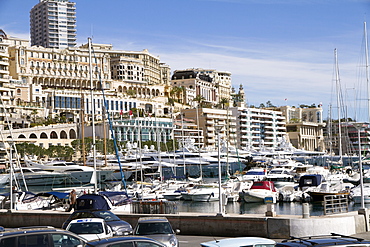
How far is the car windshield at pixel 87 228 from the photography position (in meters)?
18.5

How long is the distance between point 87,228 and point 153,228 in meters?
2.16

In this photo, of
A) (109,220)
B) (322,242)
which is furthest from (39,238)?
(109,220)

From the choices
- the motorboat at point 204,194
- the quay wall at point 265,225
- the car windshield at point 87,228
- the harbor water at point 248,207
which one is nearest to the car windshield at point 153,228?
the car windshield at point 87,228

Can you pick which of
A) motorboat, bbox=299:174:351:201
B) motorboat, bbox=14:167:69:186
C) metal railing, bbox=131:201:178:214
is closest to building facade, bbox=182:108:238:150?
motorboat, bbox=14:167:69:186

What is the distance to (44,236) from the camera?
530 inches

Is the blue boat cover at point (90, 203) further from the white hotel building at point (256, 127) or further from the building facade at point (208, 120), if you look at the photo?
the white hotel building at point (256, 127)

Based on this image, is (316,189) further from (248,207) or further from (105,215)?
(105,215)

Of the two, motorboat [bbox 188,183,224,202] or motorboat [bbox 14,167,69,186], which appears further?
motorboat [bbox 14,167,69,186]

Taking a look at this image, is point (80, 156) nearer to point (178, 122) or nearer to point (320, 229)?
point (178, 122)

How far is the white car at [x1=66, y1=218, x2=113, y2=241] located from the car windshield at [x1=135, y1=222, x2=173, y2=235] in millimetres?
1131

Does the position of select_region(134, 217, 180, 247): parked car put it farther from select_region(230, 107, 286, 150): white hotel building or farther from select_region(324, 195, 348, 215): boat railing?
select_region(230, 107, 286, 150): white hotel building

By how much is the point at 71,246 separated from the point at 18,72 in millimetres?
153874

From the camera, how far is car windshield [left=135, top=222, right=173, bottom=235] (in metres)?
17.9

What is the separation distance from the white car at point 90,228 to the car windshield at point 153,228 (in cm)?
113
